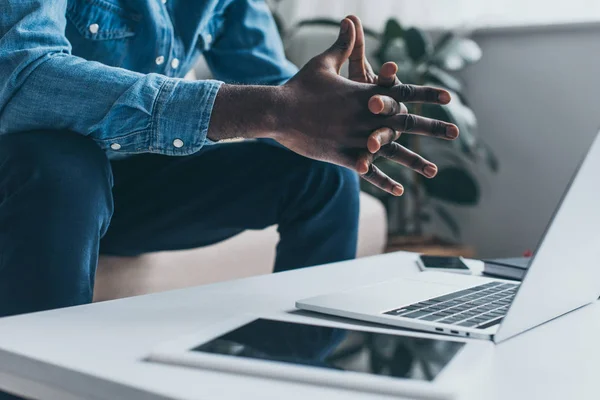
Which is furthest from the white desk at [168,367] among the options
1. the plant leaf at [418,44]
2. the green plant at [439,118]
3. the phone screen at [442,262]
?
the plant leaf at [418,44]

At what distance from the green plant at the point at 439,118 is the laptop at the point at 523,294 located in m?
1.57

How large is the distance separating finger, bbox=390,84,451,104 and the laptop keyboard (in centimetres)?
19

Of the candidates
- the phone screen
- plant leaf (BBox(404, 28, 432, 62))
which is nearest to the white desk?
the phone screen

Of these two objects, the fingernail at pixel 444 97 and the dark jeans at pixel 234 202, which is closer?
the fingernail at pixel 444 97

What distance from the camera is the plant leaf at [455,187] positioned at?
2.36 m

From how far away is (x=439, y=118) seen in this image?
226 cm

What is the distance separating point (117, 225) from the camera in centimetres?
109

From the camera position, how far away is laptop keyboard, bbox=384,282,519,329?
596 mm

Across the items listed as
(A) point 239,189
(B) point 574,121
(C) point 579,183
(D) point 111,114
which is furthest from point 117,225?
(B) point 574,121

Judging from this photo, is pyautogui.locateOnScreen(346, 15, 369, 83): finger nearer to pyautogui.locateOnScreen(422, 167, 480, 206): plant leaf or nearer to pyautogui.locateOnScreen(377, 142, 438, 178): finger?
pyautogui.locateOnScreen(377, 142, 438, 178): finger

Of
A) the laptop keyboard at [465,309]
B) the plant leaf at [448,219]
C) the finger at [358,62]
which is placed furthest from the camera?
the plant leaf at [448,219]

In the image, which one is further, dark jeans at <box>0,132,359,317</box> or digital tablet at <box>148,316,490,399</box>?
dark jeans at <box>0,132,359,317</box>

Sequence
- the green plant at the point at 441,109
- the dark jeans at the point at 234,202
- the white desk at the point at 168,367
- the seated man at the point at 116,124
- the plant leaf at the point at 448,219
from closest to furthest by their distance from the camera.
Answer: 1. the white desk at the point at 168,367
2. the seated man at the point at 116,124
3. the dark jeans at the point at 234,202
4. the green plant at the point at 441,109
5. the plant leaf at the point at 448,219

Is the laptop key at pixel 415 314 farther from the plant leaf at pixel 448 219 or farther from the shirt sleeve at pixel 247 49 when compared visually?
the plant leaf at pixel 448 219
